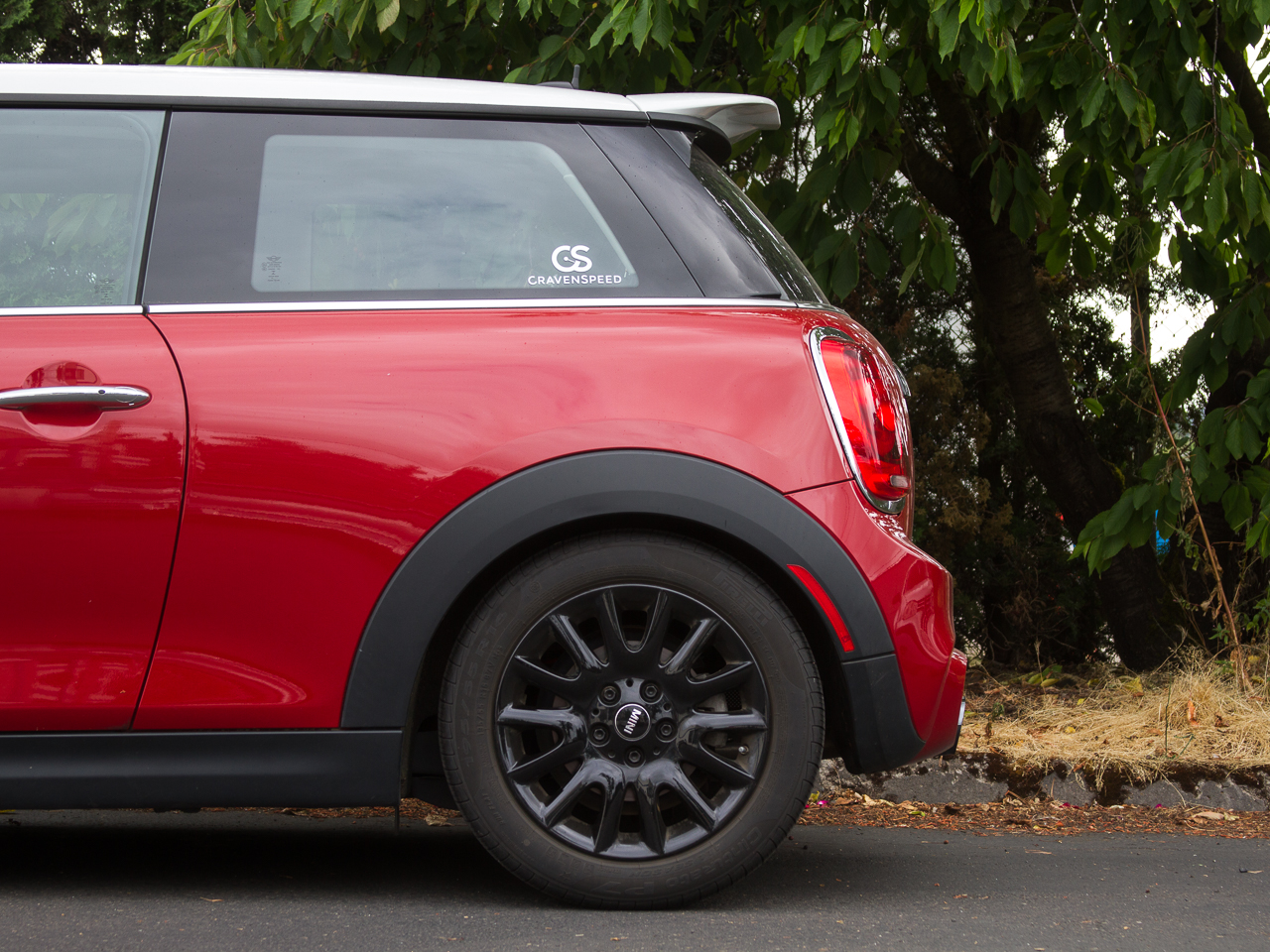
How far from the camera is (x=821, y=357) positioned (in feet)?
8.93

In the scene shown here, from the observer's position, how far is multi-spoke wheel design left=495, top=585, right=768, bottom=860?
8.59ft

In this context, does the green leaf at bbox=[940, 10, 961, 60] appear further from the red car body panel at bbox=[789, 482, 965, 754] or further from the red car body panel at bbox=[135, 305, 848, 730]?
the red car body panel at bbox=[789, 482, 965, 754]

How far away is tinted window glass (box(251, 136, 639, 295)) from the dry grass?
8.09 feet

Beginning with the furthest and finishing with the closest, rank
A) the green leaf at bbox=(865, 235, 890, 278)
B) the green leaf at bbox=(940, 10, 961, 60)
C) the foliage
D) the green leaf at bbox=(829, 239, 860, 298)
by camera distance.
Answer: the foliage, the green leaf at bbox=(865, 235, 890, 278), the green leaf at bbox=(829, 239, 860, 298), the green leaf at bbox=(940, 10, 961, 60)

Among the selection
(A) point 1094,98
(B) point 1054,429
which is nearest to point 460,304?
(A) point 1094,98

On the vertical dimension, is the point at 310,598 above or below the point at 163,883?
above

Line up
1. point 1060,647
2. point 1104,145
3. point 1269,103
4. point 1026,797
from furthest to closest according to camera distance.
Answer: point 1060,647 → point 1269,103 → point 1104,145 → point 1026,797

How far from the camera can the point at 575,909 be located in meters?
2.68

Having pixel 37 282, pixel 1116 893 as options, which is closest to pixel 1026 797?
pixel 1116 893

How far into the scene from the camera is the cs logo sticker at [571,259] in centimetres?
279

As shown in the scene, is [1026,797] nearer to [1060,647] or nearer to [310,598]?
[310,598]

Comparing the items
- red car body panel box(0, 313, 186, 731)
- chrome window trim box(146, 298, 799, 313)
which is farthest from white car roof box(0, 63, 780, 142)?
red car body panel box(0, 313, 186, 731)

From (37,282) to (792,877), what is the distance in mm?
2241

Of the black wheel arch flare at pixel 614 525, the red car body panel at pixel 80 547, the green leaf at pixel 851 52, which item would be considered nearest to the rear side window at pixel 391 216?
the red car body panel at pixel 80 547
